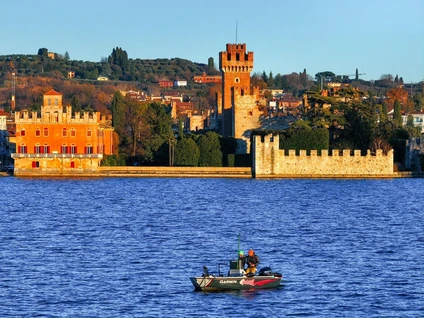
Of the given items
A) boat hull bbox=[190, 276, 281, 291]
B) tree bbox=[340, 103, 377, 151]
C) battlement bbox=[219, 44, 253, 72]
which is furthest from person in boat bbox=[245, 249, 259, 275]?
battlement bbox=[219, 44, 253, 72]

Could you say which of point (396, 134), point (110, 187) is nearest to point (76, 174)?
point (110, 187)

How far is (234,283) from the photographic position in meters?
30.2

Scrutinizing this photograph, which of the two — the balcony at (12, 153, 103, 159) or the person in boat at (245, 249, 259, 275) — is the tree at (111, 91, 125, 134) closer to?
the balcony at (12, 153, 103, 159)

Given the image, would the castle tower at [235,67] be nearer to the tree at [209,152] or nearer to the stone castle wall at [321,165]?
the tree at [209,152]

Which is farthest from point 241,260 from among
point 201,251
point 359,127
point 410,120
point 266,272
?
point 410,120

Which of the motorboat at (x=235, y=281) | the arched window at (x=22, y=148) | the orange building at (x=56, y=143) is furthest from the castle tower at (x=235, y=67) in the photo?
the motorboat at (x=235, y=281)

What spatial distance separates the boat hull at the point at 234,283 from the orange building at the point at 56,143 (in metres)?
49.7

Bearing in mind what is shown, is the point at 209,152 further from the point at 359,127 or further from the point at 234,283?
the point at 234,283

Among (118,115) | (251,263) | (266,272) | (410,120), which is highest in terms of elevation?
(410,120)

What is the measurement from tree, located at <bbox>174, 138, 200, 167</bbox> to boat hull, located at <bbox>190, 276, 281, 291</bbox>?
49966 mm

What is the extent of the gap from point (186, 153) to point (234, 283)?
1985 inches

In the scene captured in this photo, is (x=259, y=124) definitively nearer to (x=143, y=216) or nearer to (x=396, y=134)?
(x=396, y=134)

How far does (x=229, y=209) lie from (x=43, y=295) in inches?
1003

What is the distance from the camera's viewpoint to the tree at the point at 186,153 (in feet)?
263
